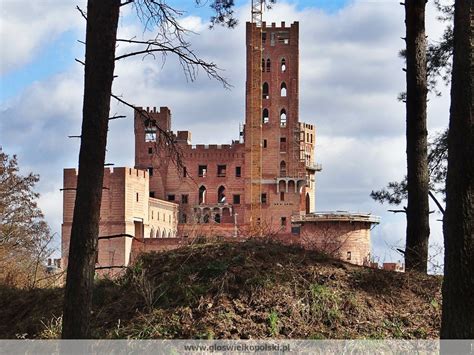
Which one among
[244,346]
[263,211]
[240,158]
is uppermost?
[240,158]

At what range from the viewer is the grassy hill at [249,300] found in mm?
5543

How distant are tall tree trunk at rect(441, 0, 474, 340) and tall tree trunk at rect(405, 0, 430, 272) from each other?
2.54m

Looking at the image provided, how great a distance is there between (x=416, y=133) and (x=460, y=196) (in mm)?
2724

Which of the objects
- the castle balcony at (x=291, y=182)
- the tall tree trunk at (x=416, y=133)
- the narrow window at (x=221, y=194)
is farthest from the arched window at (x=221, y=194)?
the tall tree trunk at (x=416, y=133)

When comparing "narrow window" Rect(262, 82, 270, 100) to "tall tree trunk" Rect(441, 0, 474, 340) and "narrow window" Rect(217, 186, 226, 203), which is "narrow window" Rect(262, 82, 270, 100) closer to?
"narrow window" Rect(217, 186, 226, 203)

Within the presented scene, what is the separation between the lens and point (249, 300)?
18.9 feet

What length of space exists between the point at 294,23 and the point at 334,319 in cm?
6513

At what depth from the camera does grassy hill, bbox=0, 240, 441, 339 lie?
5.54 m

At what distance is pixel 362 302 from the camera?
19.4 feet

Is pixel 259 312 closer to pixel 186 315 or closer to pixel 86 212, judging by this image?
pixel 186 315

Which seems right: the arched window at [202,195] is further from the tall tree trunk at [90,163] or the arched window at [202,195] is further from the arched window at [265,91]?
the tall tree trunk at [90,163]

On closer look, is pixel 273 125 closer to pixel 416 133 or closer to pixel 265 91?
pixel 265 91

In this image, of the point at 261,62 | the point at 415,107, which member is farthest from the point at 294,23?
the point at 415,107

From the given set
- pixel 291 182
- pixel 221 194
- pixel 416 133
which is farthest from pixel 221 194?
pixel 416 133
